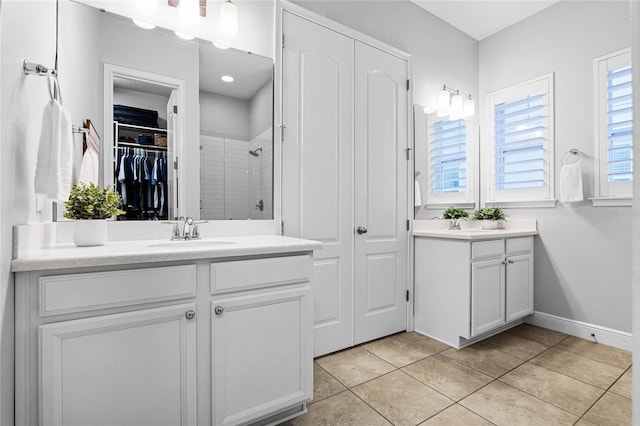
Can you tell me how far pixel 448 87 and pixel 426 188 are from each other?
1095 mm

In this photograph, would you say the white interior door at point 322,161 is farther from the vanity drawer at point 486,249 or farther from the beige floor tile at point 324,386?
the vanity drawer at point 486,249

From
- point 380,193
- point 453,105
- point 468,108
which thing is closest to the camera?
point 380,193

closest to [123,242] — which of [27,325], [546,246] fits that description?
[27,325]

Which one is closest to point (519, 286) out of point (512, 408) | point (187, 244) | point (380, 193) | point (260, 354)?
point (512, 408)

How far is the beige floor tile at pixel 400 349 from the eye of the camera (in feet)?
7.34

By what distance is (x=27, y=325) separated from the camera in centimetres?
103

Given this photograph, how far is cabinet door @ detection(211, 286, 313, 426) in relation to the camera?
134cm

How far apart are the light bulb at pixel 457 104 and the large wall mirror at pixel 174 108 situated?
1.85 m

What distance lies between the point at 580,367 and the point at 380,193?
178 cm

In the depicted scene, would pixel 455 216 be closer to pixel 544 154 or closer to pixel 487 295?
pixel 487 295

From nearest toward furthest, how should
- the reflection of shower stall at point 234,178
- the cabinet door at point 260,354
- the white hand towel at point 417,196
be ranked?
the cabinet door at point 260,354, the reflection of shower stall at point 234,178, the white hand towel at point 417,196

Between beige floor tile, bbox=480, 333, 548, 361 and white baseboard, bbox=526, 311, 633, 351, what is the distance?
444 millimetres

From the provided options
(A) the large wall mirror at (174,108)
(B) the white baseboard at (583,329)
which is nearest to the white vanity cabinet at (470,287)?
(B) the white baseboard at (583,329)

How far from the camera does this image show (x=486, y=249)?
246cm
